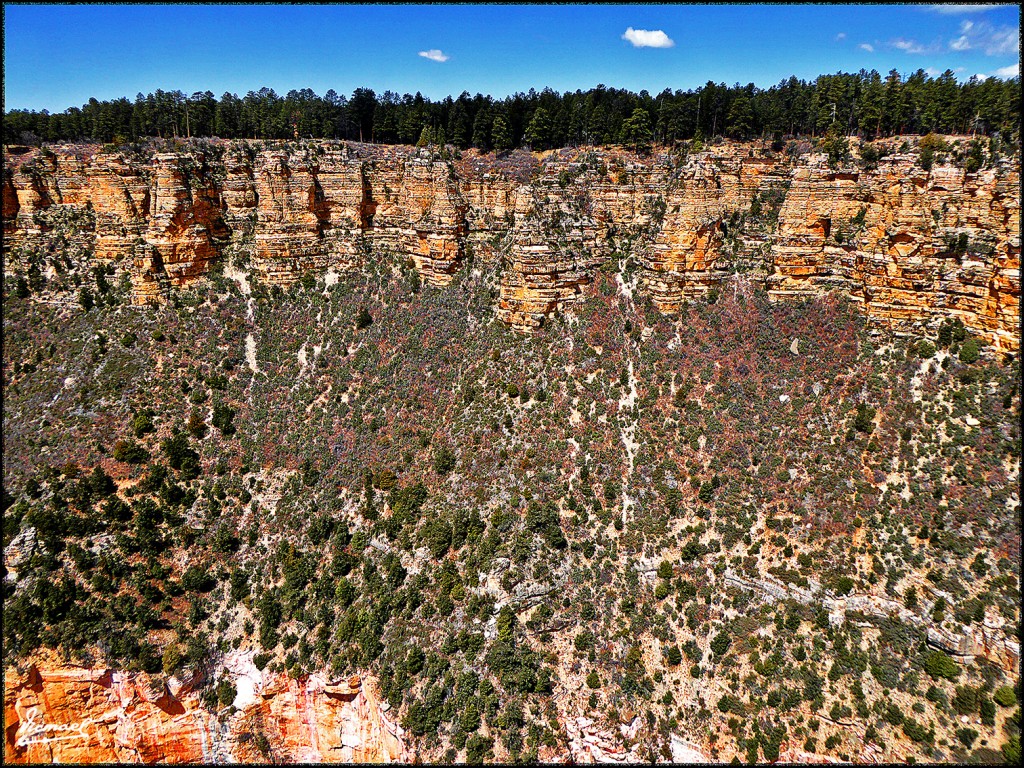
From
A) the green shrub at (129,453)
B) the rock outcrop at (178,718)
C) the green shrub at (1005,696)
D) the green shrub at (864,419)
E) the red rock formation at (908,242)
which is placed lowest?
the rock outcrop at (178,718)

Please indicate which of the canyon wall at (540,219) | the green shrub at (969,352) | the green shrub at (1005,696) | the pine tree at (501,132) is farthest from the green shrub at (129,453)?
the green shrub at (969,352)

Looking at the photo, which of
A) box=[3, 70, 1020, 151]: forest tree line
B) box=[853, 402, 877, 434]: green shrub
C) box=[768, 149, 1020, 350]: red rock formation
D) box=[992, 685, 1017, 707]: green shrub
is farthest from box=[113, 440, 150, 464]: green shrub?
box=[992, 685, 1017, 707]: green shrub

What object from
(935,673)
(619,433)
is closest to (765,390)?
(619,433)

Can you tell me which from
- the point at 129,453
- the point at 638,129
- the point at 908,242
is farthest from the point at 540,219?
the point at 129,453

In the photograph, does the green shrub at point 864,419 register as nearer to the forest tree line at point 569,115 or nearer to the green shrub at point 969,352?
the green shrub at point 969,352

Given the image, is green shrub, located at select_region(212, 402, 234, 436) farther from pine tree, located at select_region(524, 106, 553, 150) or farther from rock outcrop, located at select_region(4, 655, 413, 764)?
pine tree, located at select_region(524, 106, 553, 150)

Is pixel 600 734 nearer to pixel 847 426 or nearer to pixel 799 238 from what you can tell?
pixel 847 426

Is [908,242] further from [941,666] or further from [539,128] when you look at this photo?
[539,128]

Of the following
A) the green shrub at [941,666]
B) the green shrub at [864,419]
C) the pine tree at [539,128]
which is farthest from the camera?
the pine tree at [539,128]
